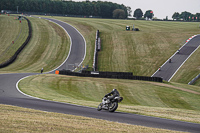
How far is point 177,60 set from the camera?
224 feet

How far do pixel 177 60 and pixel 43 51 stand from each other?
114 ft

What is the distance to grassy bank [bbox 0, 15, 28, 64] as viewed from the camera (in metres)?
72.9

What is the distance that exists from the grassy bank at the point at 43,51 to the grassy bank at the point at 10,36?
272 centimetres

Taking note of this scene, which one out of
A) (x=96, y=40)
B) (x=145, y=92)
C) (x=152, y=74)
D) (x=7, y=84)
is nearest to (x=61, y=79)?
(x=7, y=84)

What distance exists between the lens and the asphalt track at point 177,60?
60.3 metres

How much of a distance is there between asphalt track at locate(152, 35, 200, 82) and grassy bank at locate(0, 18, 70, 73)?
970 inches

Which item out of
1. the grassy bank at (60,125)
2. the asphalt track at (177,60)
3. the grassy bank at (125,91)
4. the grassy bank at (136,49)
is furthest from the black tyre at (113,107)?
the grassy bank at (136,49)

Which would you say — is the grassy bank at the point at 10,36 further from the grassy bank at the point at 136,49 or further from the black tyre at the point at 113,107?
the black tyre at the point at 113,107

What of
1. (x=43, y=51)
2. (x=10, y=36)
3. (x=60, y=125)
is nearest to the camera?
(x=60, y=125)

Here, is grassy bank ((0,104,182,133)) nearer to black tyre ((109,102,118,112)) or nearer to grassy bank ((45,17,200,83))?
black tyre ((109,102,118,112))

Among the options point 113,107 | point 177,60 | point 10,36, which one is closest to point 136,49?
point 177,60

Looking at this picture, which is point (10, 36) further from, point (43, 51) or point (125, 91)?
point (125, 91)

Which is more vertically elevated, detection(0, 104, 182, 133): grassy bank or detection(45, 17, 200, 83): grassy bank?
detection(0, 104, 182, 133): grassy bank

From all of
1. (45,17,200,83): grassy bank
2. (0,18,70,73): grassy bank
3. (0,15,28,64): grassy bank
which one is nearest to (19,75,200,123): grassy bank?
(45,17,200,83): grassy bank
